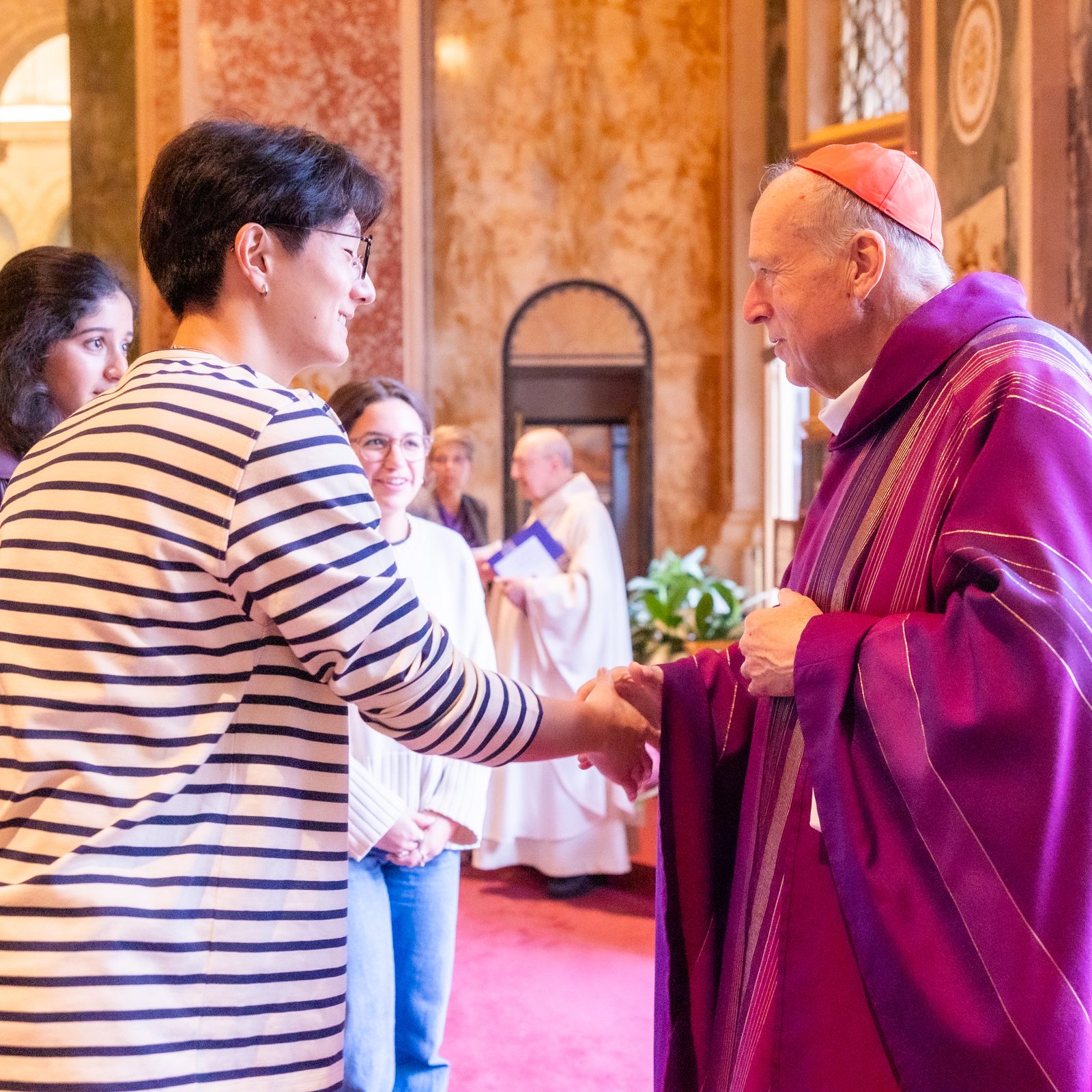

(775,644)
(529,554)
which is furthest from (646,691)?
(529,554)

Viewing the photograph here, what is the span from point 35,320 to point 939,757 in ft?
5.87

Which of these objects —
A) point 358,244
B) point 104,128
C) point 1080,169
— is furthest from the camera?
point 104,128

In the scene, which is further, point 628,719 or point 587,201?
point 587,201

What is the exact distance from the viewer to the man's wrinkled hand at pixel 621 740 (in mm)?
1949

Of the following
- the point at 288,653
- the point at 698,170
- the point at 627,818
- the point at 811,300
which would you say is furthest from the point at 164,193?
the point at 698,170

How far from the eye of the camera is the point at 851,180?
1796 millimetres

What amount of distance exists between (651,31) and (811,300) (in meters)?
9.07

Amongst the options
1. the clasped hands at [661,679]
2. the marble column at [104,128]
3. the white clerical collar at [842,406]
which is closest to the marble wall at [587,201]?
Answer: the marble column at [104,128]

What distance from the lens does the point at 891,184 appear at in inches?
70.2

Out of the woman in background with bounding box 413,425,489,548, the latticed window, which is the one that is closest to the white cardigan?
the woman in background with bounding box 413,425,489,548

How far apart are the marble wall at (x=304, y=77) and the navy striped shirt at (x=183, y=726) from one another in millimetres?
7054

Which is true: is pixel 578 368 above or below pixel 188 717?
above

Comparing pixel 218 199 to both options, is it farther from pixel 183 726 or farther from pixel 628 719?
pixel 628 719

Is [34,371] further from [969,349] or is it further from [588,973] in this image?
[588,973]
